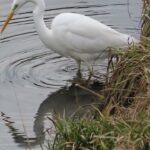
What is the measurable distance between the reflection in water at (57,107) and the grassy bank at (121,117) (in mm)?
365

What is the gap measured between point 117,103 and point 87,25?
8.74 feet

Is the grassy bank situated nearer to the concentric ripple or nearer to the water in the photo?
the water

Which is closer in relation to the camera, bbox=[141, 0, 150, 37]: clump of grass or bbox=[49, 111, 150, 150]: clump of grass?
bbox=[49, 111, 150, 150]: clump of grass

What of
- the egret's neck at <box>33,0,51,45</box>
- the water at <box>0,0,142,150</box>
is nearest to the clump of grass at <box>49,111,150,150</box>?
the water at <box>0,0,142,150</box>

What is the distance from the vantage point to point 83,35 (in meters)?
9.02

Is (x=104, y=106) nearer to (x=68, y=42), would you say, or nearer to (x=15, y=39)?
(x=68, y=42)

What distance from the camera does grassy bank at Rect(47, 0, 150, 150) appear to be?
5641 mm

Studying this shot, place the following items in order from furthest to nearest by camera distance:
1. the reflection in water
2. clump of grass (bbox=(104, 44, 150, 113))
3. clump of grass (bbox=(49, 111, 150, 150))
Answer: the reflection in water < clump of grass (bbox=(104, 44, 150, 113)) < clump of grass (bbox=(49, 111, 150, 150))

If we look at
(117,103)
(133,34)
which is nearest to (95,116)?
(117,103)

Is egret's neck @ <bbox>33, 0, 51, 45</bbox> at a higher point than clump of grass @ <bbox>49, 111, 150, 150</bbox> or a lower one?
higher

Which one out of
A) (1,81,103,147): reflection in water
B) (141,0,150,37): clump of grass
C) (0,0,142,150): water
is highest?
(141,0,150,37): clump of grass

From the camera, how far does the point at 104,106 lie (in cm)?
680

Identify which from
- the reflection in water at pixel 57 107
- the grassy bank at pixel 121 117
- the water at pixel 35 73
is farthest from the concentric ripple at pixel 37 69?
the grassy bank at pixel 121 117

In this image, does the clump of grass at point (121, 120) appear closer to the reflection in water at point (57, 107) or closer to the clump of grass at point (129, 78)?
the clump of grass at point (129, 78)
